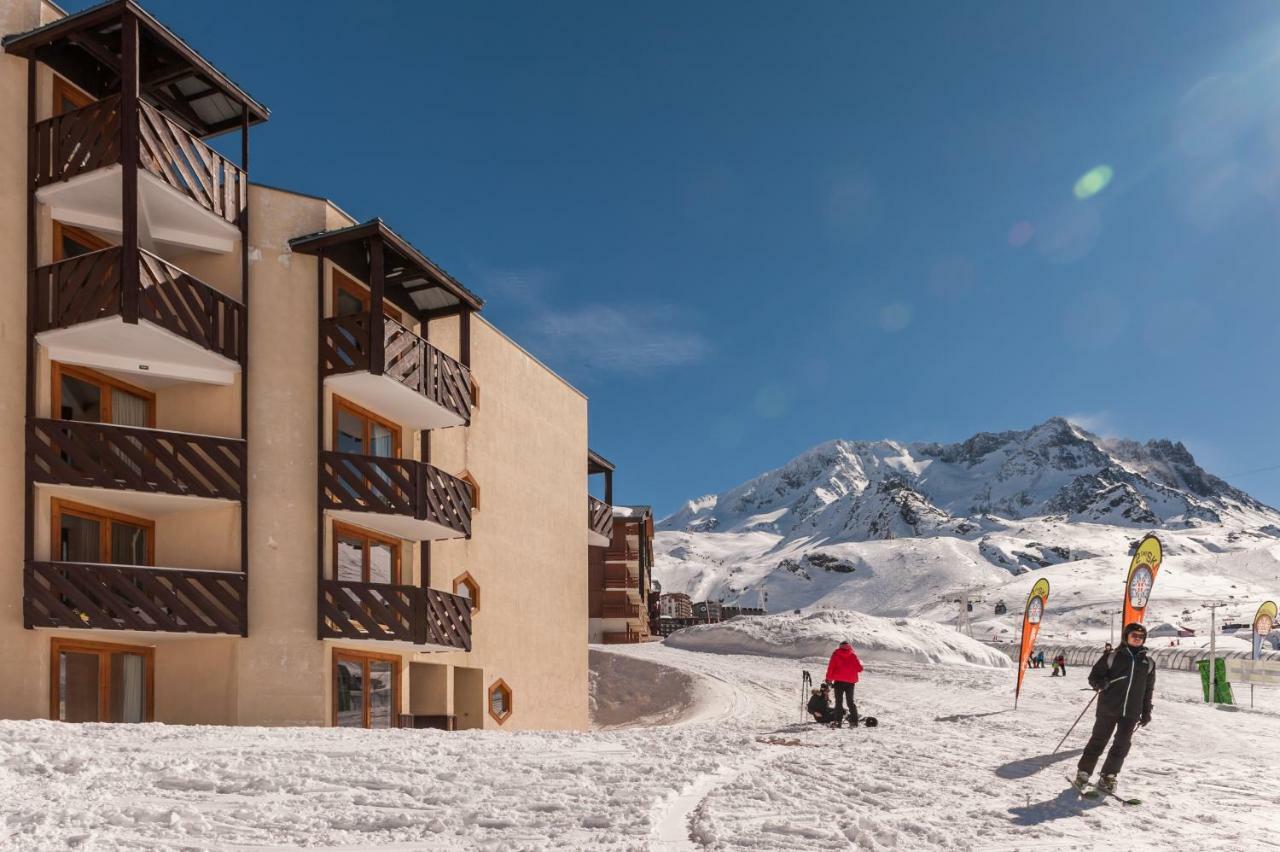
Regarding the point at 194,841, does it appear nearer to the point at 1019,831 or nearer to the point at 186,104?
the point at 1019,831

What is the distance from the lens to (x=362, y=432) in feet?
72.0

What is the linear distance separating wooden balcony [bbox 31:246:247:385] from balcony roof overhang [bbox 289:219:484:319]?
2.13 metres

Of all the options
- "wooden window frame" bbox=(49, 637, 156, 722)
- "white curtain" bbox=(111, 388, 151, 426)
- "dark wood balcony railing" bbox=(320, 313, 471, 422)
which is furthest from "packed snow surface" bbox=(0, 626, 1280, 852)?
"dark wood balcony railing" bbox=(320, 313, 471, 422)

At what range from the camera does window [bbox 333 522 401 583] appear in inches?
829

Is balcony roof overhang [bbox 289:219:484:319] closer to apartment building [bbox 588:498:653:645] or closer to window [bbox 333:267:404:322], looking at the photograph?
window [bbox 333:267:404:322]

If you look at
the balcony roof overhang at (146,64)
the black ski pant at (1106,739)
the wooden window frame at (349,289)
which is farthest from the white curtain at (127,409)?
the black ski pant at (1106,739)

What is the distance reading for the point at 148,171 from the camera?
16.9m

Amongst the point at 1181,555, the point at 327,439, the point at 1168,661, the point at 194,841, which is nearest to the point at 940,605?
the point at 1181,555

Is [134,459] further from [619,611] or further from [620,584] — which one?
[620,584]

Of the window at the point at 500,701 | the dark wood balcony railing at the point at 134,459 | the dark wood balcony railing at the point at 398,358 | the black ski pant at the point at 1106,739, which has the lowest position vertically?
the window at the point at 500,701

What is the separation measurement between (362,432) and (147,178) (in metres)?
6.68

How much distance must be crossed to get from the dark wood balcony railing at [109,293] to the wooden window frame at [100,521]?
286 centimetres

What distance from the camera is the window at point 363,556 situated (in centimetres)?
2106

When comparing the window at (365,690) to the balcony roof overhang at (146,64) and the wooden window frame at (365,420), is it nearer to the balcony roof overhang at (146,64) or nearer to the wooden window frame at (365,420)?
the wooden window frame at (365,420)
